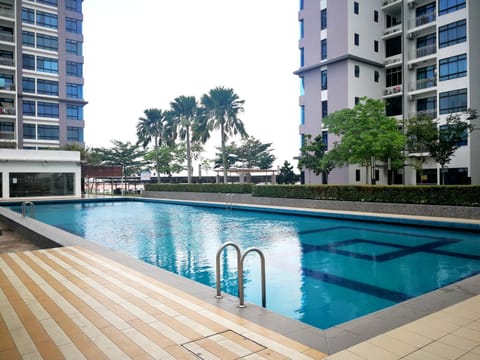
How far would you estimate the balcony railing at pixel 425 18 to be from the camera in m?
29.0

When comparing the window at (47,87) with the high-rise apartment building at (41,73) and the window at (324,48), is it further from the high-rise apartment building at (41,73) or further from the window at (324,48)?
the window at (324,48)

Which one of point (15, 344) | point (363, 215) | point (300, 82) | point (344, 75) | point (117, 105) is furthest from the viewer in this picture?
point (117, 105)

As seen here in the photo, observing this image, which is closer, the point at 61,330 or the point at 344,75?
the point at 61,330

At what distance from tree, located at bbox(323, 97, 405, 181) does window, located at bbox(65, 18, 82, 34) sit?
120 feet

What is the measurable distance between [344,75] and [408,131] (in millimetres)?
8161

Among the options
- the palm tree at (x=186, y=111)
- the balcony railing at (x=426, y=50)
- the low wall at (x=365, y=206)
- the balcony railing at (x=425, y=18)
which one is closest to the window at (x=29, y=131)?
the palm tree at (x=186, y=111)

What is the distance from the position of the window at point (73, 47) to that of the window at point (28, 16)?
404cm

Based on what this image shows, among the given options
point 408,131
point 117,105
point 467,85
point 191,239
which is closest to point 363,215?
point 191,239

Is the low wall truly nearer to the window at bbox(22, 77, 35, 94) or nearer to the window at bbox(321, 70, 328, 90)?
the window at bbox(321, 70, 328, 90)

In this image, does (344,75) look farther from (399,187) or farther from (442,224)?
(442,224)

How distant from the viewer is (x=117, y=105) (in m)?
43.3

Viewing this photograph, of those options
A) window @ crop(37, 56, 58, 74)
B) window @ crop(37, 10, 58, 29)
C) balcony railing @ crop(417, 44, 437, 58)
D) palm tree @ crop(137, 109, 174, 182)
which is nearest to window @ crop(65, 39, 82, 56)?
window @ crop(37, 10, 58, 29)

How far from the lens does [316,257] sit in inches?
373

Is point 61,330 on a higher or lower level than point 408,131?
lower
